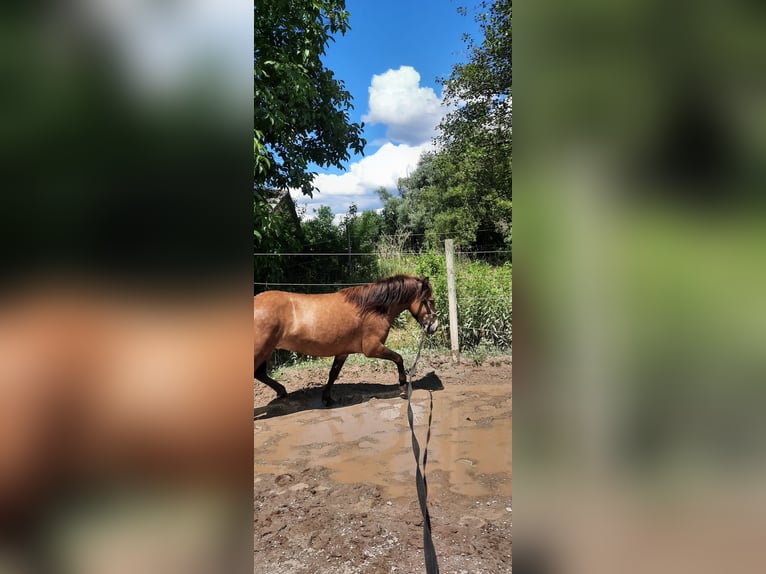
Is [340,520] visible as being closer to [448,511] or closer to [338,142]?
[448,511]

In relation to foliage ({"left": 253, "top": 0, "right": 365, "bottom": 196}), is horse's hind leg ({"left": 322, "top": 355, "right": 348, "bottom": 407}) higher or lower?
lower

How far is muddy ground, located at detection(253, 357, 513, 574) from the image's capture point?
232 centimetres

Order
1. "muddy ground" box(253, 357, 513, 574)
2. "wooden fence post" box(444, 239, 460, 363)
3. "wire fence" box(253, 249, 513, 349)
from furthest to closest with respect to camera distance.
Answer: "wire fence" box(253, 249, 513, 349) < "wooden fence post" box(444, 239, 460, 363) < "muddy ground" box(253, 357, 513, 574)

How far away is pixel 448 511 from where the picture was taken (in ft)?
9.06

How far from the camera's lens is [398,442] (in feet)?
13.2

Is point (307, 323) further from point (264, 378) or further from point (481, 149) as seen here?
point (481, 149)

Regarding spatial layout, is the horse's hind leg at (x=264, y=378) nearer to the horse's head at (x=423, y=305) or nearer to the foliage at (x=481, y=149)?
the horse's head at (x=423, y=305)

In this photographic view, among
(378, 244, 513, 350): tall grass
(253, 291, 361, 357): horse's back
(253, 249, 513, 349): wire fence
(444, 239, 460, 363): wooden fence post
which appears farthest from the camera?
(378, 244, 513, 350): tall grass

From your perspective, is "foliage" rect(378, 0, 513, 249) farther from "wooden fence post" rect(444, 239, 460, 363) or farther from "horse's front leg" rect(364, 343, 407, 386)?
"horse's front leg" rect(364, 343, 407, 386)

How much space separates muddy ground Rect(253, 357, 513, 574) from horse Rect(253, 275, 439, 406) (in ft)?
1.92
